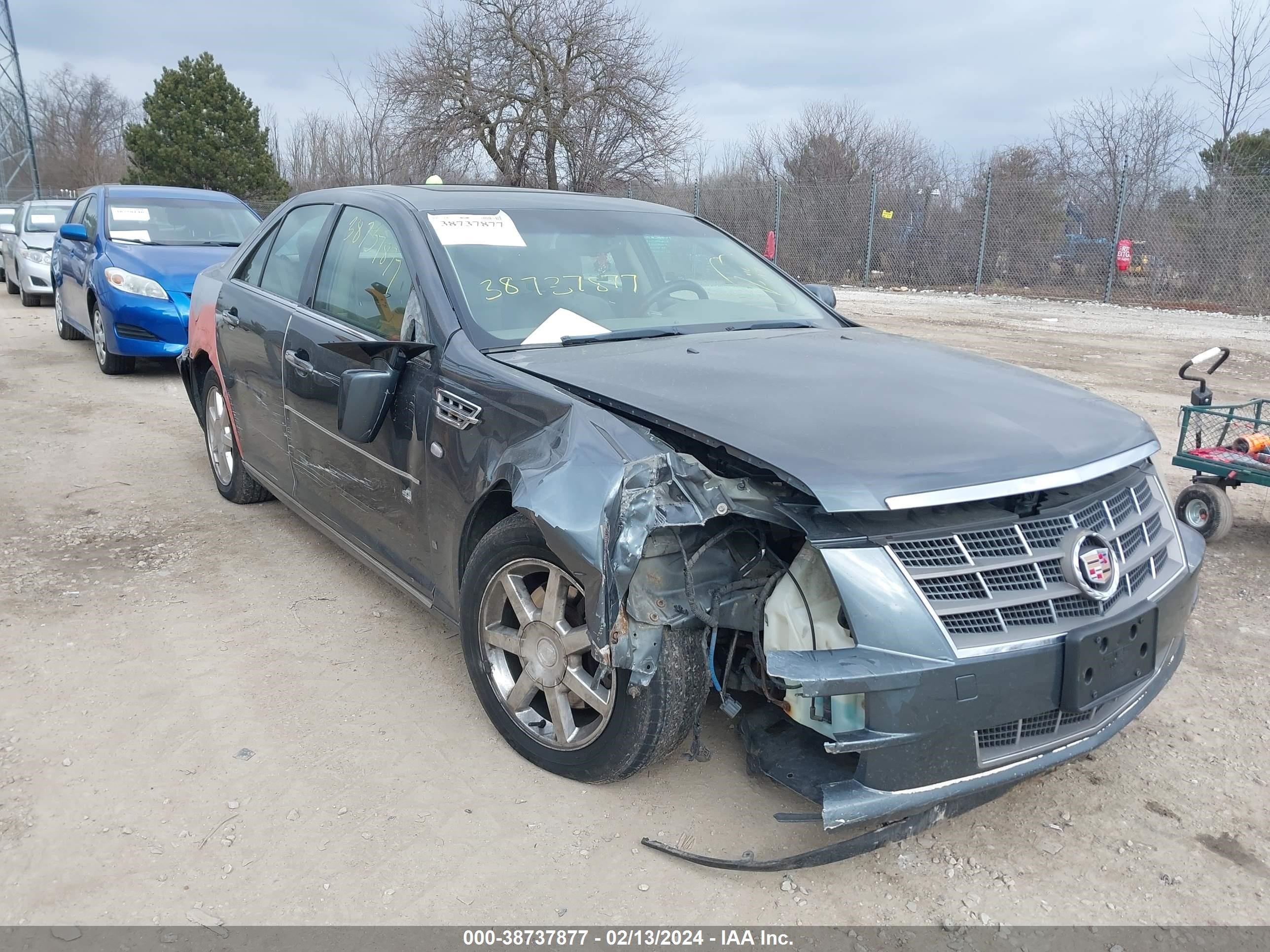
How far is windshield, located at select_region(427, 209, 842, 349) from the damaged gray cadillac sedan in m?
0.02

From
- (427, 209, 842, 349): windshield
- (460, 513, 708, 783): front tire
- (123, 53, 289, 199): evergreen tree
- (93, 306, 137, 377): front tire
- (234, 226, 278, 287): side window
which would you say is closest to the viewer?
(460, 513, 708, 783): front tire

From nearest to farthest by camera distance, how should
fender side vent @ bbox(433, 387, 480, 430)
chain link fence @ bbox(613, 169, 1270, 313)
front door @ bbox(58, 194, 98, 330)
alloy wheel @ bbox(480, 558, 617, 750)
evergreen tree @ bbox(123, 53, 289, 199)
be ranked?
alloy wheel @ bbox(480, 558, 617, 750) < fender side vent @ bbox(433, 387, 480, 430) < front door @ bbox(58, 194, 98, 330) < chain link fence @ bbox(613, 169, 1270, 313) < evergreen tree @ bbox(123, 53, 289, 199)

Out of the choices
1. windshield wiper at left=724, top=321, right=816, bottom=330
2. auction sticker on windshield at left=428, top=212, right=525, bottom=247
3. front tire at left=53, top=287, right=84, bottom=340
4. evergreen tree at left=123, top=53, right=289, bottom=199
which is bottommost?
front tire at left=53, top=287, right=84, bottom=340

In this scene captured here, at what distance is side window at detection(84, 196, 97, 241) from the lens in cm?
940

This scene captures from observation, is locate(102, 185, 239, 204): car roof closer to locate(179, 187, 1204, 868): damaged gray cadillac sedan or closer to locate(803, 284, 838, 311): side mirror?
locate(179, 187, 1204, 868): damaged gray cadillac sedan

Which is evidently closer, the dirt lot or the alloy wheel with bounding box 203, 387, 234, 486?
the dirt lot

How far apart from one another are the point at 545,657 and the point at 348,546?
147 cm

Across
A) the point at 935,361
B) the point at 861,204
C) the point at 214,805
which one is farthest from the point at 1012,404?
the point at 861,204

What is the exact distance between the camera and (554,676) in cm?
286

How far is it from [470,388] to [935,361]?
60.8 inches

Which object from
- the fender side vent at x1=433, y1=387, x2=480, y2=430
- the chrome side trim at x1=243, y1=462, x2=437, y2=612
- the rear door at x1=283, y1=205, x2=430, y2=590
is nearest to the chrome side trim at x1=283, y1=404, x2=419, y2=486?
the rear door at x1=283, y1=205, x2=430, y2=590

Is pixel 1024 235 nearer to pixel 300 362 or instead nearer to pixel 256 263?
pixel 256 263
